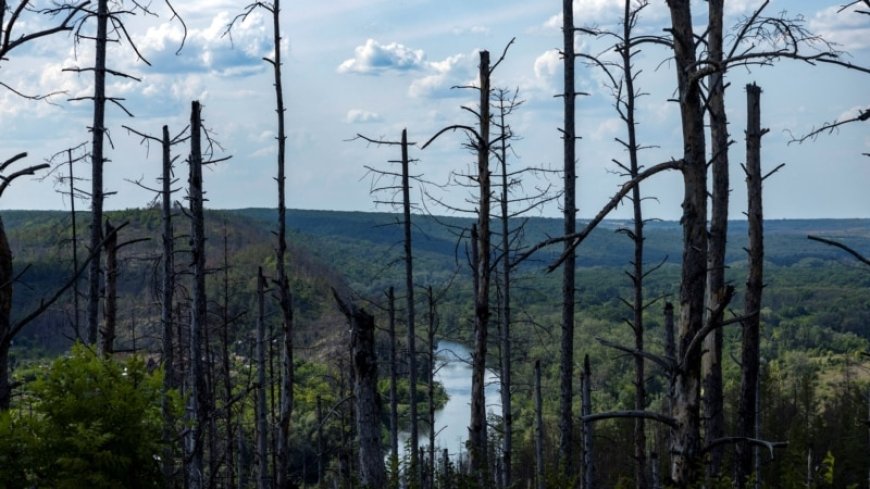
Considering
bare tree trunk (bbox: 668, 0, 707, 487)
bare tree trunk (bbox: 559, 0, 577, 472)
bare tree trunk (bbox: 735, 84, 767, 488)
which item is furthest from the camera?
bare tree trunk (bbox: 559, 0, 577, 472)

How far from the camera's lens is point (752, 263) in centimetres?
1395

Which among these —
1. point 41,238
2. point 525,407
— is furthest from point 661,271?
point 525,407

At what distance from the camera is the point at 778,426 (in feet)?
125

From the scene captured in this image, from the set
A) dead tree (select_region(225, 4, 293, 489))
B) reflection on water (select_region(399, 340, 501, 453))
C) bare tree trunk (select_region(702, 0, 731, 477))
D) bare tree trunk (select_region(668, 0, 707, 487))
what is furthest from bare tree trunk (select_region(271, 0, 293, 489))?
reflection on water (select_region(399, 340, 501, 453))

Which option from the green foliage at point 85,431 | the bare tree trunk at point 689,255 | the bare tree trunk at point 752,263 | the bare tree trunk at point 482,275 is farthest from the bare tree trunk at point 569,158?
the green foliage at point 85,431

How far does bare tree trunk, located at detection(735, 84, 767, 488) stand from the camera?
13.6 meters

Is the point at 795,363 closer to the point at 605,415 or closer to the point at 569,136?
the point at 569,136

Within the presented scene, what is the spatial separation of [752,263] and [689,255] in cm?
809

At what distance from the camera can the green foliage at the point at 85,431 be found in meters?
6.17

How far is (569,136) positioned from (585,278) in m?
166

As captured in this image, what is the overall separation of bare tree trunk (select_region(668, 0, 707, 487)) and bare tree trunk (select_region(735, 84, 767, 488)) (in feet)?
24.1

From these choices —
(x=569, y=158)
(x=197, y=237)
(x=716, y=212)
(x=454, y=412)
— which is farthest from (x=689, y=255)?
(x=454, y=412)

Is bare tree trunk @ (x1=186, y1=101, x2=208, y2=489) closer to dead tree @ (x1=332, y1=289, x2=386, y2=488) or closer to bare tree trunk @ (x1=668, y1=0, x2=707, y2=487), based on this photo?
dead tree @ (x1=332, y1=289, x2=386, y2=488)

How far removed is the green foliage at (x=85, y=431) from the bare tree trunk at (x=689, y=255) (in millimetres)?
3709
